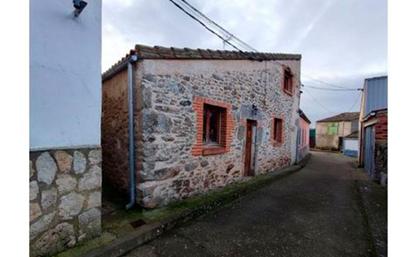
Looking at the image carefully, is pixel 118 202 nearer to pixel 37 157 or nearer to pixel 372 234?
pixel 37 157

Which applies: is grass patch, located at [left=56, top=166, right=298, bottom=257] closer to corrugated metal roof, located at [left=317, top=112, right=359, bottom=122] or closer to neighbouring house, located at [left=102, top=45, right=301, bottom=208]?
neighbouring house, located at [left=102, top=45, right=301, bottom=208]

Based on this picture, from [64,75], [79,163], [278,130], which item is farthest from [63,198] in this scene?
[278,130]

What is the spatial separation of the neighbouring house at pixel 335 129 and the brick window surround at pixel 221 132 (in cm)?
2677

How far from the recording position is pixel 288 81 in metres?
10.5

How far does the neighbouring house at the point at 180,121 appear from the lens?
4.12m

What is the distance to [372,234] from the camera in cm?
355

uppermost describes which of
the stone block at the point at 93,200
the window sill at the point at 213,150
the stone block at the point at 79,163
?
the stone block at the point at 79,163

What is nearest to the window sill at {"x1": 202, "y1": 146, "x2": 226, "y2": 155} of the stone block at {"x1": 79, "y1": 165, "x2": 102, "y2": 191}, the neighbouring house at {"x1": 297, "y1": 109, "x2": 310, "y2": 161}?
the stone block at {"x1": 79, "y1": 165, "x2": 102, "y2": 191}

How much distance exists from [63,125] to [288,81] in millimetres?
9957

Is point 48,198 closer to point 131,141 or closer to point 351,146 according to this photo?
point 131,141

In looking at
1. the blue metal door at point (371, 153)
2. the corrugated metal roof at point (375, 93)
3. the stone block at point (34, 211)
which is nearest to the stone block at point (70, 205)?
the stone block at point (34, 211)

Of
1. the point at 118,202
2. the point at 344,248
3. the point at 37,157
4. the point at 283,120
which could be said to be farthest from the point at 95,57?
the point at 283,120

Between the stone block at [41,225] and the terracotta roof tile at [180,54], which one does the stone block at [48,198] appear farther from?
the terracotta roof tile at [180,54]

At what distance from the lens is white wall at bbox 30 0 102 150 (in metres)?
2.38
